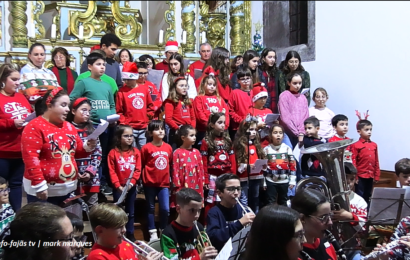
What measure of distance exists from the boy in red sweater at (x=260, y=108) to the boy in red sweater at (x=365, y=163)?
109 centimetres

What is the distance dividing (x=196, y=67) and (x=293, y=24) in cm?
304

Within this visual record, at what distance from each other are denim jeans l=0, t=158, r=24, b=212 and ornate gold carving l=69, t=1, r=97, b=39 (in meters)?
4.04

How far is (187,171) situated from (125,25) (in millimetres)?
4312

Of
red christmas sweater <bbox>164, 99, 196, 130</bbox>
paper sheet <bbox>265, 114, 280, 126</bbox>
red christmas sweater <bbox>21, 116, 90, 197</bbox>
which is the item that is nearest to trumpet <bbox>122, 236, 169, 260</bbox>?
red christmas sweater <bbox>21, 116, 90, 197</bbox>

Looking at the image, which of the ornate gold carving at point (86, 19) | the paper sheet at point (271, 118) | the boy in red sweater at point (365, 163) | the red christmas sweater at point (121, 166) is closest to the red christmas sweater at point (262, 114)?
the paper sheet at point (271, 118)

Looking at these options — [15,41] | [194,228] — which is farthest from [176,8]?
[194,228]

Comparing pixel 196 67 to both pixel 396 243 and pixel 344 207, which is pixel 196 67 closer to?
pixel 344 207

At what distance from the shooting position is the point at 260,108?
517cm

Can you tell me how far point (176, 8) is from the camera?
7617 mm

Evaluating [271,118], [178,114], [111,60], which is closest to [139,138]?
[178,114]

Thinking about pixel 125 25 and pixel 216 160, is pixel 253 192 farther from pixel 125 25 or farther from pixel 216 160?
pixel 125 25

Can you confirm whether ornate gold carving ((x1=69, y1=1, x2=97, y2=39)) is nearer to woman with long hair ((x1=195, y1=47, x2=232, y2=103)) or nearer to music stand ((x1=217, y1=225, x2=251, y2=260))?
woman with long hair ((x1=195, y1=47, x2=232, y2=103))

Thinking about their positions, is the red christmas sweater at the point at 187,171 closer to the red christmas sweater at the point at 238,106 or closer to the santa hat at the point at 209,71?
the red christmas sweater at the point at 238,106

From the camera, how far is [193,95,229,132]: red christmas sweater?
4.79m
